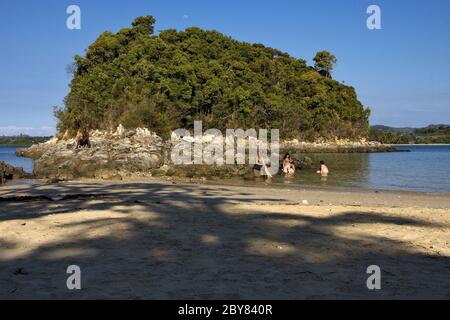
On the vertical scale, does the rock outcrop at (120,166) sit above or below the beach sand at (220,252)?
above

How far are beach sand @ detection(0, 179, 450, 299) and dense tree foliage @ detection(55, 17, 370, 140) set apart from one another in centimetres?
3611

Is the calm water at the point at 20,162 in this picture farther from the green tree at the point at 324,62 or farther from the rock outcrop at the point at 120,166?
the green tree at the point at 324,62

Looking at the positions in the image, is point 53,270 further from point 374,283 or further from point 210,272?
point 374,283

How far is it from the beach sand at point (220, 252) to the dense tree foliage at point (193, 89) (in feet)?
118

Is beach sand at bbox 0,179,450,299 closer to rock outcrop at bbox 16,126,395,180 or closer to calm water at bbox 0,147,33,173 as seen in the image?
rock outcrop at bbox 16,126,395,180

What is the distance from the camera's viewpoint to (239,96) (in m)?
74.5

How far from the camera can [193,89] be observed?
68.6 meters

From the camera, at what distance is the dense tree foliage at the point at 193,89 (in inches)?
2283

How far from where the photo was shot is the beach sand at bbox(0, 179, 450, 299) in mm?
4625

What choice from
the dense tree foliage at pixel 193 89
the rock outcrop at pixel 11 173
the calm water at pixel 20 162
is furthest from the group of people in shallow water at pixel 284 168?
the dense tree foliage at pixel 193 89

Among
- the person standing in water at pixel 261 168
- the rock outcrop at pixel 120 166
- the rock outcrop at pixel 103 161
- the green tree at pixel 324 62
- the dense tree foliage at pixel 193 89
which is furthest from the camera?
the green tree at pixel 324 62

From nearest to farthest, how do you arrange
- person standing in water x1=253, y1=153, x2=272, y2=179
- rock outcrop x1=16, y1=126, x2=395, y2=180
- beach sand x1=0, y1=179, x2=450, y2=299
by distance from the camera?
1. beach sand x1=0, y1=179, x2=450, y2=299
2. rock outcrop x1=16, y1=126, x2=395, y2=180
3. person standing in water x1=253, y1=153, x2=272, y2=179

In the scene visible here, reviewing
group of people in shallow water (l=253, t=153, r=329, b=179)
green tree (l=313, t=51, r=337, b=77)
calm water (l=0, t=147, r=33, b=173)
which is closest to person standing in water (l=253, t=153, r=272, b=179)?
group of people in shallow water (l=253, t=153, r=329, b=179)
